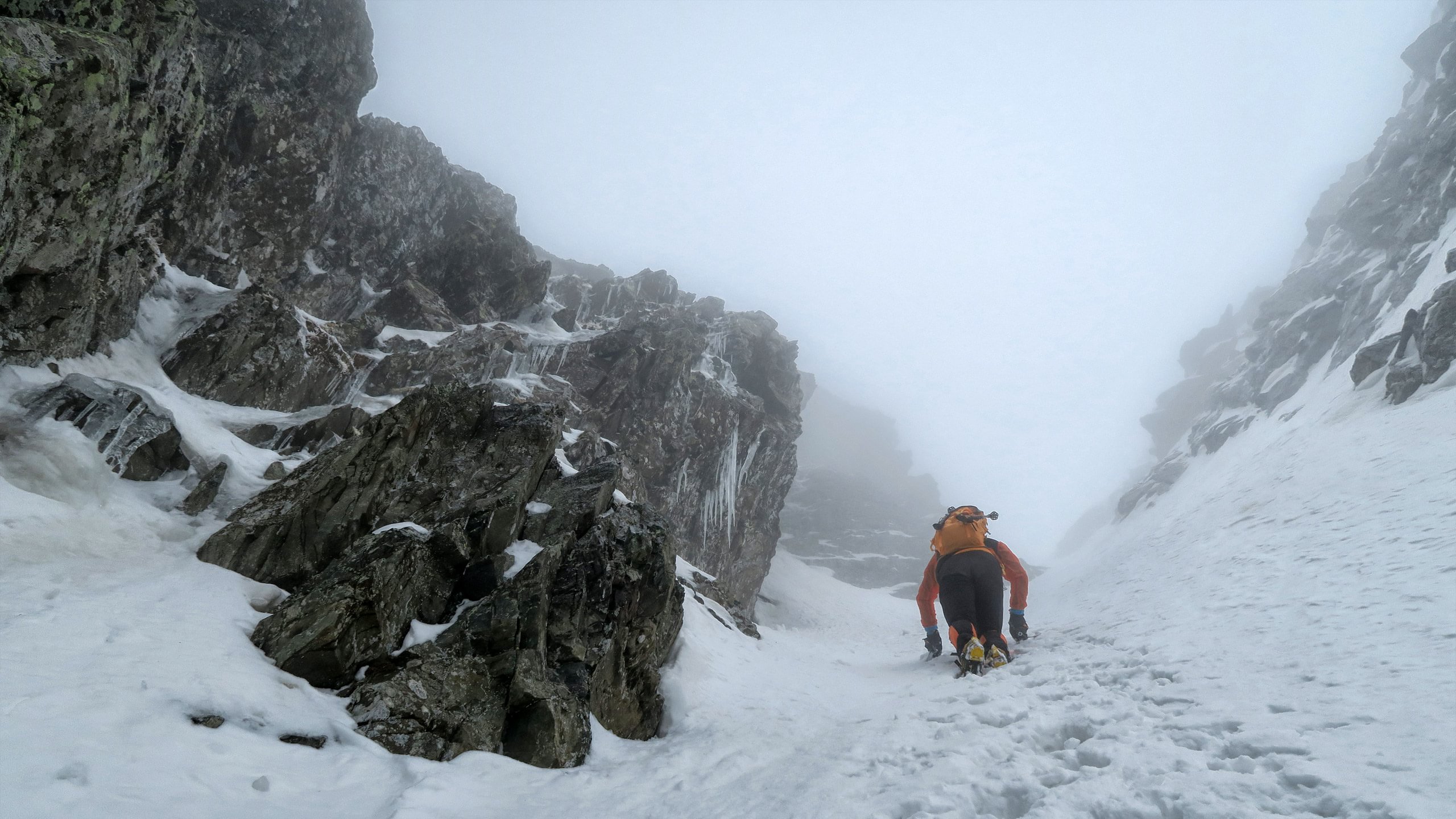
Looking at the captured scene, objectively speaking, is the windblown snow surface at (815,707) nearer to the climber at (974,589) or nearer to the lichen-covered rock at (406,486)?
the climber at (974,589)

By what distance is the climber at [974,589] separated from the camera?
1033cm

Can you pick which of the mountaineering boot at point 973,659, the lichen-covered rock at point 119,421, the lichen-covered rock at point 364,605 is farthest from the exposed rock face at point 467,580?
the mountaineering boot at point 973,659

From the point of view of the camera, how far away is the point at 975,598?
440 inches

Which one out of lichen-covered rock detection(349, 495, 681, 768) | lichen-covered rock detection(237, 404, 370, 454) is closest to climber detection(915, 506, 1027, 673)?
lichen-covered rock detection(349, 495, 681, 768)

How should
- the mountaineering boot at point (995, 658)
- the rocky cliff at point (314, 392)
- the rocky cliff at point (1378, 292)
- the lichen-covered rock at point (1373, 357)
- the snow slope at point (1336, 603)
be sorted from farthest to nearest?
the lichen-covered rock at point (1373, 357) < the rocky cliff at point (1378, 292) < the mountaineering boot at point (995, 658) < the rocky cliff at point (314, 392) < the snow slope at point (1336, 603)

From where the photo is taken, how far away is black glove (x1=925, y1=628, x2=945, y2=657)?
40.8 ft

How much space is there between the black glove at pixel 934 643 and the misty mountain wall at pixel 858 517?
52714mm

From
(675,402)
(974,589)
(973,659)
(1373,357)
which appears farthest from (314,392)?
(1373,357)

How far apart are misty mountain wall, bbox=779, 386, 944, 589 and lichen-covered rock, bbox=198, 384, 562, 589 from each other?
55.0m

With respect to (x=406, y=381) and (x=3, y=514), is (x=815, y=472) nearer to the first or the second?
(x=406, y=381)

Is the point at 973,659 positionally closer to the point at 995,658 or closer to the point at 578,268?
the point at 995,658

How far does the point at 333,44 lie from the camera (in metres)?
29.4

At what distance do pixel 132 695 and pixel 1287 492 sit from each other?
89.7 feet

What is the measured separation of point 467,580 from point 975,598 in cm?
934
